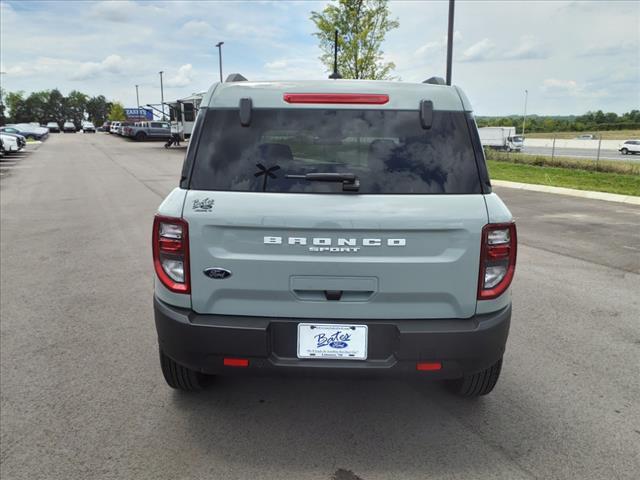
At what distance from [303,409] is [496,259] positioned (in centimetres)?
152

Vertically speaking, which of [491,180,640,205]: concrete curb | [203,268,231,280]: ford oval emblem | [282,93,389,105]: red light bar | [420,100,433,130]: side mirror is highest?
[282,93,389,105]: red light bar

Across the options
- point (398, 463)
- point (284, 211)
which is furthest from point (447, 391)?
point (284, 211)

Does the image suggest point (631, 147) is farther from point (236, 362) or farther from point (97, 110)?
point (97, 110)

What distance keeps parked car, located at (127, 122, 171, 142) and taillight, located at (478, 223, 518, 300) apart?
4812 cm

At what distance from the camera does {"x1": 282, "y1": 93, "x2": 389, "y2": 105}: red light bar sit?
2.76m

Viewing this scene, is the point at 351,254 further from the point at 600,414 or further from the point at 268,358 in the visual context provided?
the point at 600,414

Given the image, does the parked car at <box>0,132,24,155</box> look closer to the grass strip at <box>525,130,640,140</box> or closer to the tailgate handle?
the tailgate handle

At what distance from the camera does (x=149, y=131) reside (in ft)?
157

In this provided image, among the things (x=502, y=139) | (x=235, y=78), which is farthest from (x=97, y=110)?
(x=235, y=78)

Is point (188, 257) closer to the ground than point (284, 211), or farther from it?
closer to the ground

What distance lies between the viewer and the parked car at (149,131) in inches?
1880

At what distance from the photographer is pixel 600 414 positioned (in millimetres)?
3244

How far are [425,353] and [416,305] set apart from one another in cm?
24

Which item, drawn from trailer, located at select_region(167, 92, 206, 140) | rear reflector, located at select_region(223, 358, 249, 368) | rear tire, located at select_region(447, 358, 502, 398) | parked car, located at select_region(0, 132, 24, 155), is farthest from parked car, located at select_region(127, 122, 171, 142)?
rear reflector, located at select_region(223, 358, 249, 368)
